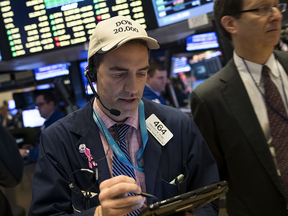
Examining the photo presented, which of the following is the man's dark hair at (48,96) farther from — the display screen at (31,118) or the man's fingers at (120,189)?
the man's fingers at (120,189)

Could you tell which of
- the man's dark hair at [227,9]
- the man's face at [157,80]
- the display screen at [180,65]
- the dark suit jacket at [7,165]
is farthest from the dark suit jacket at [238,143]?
the display screen at [180,65]

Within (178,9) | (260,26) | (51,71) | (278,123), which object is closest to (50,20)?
(178,9)

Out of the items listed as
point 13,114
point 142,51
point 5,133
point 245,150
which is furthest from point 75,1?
point 13,114

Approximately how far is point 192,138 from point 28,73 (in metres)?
3.55

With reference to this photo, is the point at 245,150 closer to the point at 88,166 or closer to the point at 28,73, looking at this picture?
the point at 88,166

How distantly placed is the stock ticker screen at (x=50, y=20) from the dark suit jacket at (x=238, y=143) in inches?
57.1

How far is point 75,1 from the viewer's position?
2576 millimetres

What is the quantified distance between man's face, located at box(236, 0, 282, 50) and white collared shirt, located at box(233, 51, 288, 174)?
4.7 inches

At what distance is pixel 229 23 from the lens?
5.03ft

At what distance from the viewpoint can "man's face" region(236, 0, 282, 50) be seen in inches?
54.8

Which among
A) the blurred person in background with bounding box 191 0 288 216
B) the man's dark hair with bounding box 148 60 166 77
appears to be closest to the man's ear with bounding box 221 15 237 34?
the blurred person in background with bounding box 191 0 288 216

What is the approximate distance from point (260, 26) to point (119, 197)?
3.84 feet

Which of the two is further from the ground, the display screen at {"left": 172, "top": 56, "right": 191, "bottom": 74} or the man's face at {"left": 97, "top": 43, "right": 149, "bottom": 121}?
the man's face at {"left": 97, "top": 43, "right": 149, "bottom": 121}

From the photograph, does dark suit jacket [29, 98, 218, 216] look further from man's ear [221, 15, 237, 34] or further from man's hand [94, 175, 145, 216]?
man's ear [221, 15, 237, 34]
